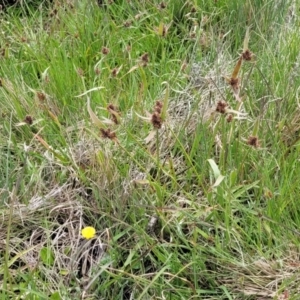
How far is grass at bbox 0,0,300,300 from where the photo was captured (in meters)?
1.22

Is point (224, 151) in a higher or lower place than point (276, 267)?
higher

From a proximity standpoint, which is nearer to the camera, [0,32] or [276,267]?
[276,267]

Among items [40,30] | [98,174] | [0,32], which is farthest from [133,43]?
[98,174]

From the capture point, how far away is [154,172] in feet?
4.94

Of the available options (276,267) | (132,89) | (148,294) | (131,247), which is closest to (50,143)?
(132,89)

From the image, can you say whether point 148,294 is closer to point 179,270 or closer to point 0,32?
point 179,270

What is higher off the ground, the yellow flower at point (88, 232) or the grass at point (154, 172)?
the yellow flower at point (88, 232)

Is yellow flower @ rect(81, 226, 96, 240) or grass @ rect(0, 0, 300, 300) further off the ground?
yellow flower @ rect(81, 226, 96, 240)

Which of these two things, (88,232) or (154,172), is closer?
(88,232)

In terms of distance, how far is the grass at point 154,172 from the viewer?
1.22m

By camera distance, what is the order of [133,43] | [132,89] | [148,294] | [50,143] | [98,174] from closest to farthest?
[148,294], [98,174], [50,143], [132,89], [133,43]

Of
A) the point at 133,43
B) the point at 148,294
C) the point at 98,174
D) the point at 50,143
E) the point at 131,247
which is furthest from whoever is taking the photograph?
the point at 133,43

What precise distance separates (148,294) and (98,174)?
1.21 feet

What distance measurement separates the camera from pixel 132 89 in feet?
5.79
